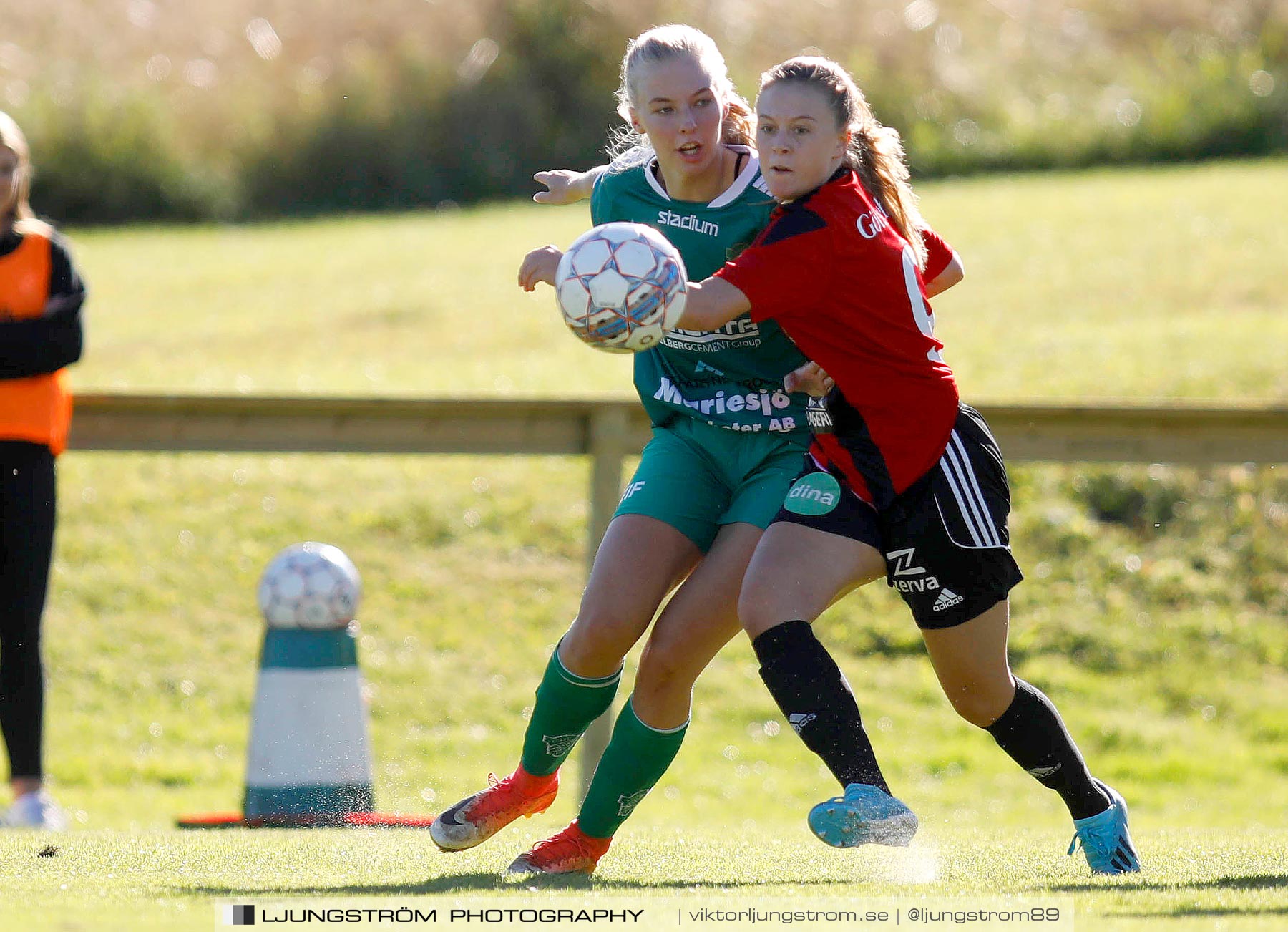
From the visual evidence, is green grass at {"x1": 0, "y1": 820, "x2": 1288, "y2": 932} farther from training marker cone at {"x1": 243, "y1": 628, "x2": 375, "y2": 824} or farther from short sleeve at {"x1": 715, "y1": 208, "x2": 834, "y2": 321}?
short sleeve at {"x1": 715, "y1": 208, "x2": 834, "y2": 321}

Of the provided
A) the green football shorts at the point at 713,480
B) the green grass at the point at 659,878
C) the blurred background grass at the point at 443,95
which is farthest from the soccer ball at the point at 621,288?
the blurred background grass at the point at 443,95

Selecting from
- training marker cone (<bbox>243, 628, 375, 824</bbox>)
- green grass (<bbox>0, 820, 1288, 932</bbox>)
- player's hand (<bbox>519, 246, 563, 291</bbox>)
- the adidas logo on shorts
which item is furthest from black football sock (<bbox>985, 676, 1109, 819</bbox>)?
training marker cone (<bbox>243, 628, 375, 824</bbox>)

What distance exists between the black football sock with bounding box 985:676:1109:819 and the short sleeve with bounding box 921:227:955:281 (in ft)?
3.63

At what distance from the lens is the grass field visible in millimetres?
4336

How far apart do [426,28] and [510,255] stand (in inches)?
236

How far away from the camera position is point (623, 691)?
877 centimetres

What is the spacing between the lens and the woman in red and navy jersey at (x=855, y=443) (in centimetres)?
384

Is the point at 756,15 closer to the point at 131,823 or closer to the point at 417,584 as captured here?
the point at 417,584

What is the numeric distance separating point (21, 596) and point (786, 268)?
128 inches

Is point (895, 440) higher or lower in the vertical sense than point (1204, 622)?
higher

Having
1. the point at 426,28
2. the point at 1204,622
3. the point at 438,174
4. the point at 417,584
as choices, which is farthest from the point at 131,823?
the point at 426,28

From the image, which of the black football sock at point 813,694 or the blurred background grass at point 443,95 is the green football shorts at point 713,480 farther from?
the blurred background grass at point 443,95

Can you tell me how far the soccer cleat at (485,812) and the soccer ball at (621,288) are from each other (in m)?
1.37

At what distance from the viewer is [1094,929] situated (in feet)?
10.7
